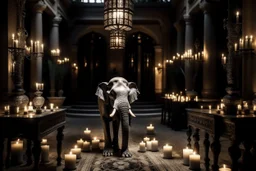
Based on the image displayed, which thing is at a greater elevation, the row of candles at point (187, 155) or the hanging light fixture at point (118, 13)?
the hanging light fixture at point (118, 13)

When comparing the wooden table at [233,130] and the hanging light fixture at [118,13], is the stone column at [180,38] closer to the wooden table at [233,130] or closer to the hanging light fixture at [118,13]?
the hanging light fixture at [118,13]

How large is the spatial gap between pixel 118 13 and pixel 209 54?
21.1ft

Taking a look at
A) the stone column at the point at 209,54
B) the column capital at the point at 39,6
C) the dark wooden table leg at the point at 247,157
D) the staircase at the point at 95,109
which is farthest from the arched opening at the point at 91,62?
the dark wooden table leg at the point at 247,157

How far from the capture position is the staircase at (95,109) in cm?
1739

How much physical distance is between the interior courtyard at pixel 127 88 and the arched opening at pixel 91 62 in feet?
0.30

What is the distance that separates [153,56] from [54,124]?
67.1 feet

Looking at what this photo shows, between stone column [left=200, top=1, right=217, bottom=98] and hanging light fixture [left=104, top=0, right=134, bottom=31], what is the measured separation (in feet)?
18.9

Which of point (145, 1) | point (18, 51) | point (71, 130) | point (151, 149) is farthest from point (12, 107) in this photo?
point (145, 1)

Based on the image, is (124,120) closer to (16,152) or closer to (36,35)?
(16,152)

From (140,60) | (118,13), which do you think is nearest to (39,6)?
(118,13)

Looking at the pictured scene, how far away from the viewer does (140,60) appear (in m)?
25.3

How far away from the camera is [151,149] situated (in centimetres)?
764

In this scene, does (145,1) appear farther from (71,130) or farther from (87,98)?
(71,130)

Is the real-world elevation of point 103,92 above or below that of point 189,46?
below
